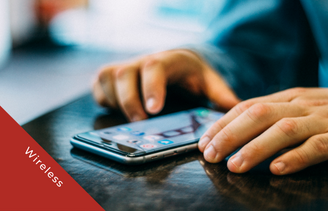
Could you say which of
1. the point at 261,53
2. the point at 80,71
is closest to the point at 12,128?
the point at 261,53

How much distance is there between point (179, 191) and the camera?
24 cm

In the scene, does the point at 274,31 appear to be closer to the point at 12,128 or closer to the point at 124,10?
the point at 12,128

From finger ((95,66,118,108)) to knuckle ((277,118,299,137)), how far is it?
13.5 inches

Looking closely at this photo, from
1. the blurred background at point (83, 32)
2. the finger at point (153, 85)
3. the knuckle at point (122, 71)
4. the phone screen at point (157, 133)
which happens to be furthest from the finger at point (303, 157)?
the blurred background at point (83, 32)

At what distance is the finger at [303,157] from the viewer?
0.92 ft

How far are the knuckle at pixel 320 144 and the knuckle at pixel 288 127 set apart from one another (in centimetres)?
2

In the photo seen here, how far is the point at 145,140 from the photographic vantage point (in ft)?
1.16

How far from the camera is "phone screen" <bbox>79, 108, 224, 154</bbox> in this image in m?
0.33

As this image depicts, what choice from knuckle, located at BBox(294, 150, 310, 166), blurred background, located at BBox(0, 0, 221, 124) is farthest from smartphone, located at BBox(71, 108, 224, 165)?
blurred background, located at BBox(0, 0, 221, 124)

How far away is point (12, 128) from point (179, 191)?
233 millimetres

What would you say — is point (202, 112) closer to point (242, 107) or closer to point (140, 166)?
point (242, 107)

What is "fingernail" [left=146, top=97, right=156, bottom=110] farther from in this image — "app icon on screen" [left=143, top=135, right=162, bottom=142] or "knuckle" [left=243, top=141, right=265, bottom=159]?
"knuckle" [left=243, top=141, right=265, bottom=159]

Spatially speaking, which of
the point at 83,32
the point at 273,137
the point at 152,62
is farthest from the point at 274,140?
the point at 83,32

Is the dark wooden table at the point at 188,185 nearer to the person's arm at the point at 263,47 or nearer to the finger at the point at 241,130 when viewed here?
the finger at the point at 241,130
